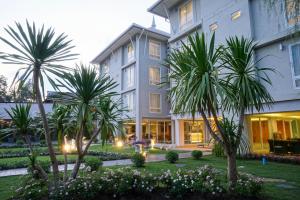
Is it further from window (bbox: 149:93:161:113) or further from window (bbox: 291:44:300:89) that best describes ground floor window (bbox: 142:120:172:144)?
window (bbox: 291:44:300:89)

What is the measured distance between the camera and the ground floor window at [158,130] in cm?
2725

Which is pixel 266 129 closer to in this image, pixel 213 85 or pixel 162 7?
pixel 162 7

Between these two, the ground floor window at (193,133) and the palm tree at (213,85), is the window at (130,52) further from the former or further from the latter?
the palm tree at (213,85)

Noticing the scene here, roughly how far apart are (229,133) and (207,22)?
13476mm

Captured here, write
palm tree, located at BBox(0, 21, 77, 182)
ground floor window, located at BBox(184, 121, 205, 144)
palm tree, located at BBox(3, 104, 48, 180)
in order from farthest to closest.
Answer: ground floor window, located at BBox(184, 121, 205, 144) < palm tree, located at BBox(3, 104, 48, 180) < palm tree, located at BBox(0, 21, 77, 182)

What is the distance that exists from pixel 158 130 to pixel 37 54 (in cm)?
2349

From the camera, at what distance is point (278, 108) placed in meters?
13.1

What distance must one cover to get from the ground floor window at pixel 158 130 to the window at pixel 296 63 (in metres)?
16.8

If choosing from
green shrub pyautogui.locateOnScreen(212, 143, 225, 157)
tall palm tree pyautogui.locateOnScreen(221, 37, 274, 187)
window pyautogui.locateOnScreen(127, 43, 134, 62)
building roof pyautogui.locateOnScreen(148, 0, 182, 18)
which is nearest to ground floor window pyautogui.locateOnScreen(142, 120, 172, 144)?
window pyautogui.locateOnScreen(127, 43, 134, 62)

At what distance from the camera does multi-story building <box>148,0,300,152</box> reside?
41.2ft

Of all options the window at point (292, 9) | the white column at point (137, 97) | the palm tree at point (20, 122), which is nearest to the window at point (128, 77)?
the white column at point (137, 97)

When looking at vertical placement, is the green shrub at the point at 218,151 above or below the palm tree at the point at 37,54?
below

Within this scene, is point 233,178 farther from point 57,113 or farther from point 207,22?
point 207,22

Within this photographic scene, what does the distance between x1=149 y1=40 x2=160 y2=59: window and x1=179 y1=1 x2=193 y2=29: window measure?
6.07 meters
